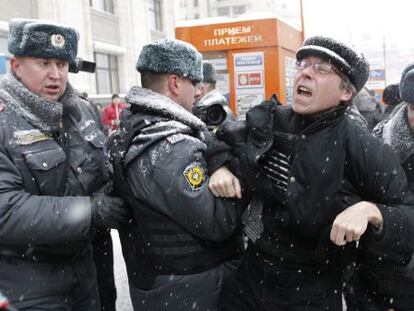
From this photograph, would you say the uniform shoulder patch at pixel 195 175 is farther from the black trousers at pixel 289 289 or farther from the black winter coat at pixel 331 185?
the black trousers at pixel 289 289

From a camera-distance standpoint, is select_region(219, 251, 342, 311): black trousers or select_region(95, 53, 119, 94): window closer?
select_region(219, 251, 342, 311): black trousers

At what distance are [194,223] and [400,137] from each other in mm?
1238

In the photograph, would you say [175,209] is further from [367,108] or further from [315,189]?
[367,108]

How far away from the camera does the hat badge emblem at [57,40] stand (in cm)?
229

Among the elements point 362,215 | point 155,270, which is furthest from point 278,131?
point 155,270

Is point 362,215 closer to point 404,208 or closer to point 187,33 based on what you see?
point 404,208

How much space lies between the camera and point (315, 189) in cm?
179

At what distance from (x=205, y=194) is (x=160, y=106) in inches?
17.2

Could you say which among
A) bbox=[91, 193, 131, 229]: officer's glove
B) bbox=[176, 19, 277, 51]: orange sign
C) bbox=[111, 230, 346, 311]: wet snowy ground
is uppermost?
bbox=[176, 19, 277, 51]: orange sign

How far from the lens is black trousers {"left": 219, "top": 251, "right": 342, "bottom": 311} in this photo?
1.91 metres

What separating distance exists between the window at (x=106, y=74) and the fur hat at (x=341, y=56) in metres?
18.7

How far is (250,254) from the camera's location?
6.86 feet

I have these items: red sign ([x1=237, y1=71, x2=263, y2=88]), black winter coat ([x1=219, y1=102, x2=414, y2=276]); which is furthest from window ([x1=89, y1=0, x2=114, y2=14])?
black winter coat ([x1=219, y1=102, x2=414, y2=276])

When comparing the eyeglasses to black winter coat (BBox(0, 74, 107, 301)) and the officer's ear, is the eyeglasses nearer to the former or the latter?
the officer's ear
